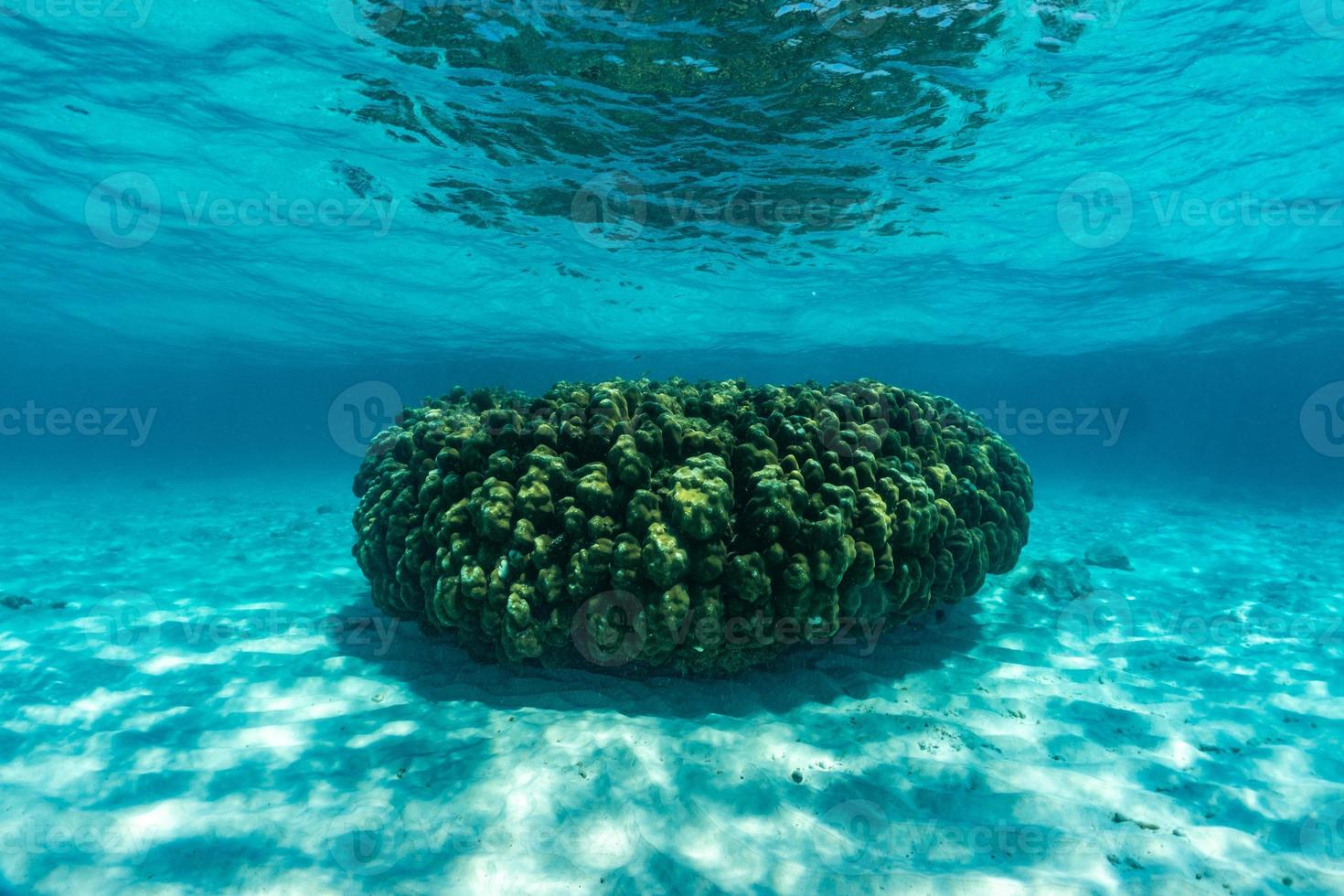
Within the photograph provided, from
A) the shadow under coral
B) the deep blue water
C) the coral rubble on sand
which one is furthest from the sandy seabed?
the deep blue water

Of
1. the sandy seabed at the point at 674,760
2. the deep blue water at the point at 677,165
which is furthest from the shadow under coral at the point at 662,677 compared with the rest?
the deep blue water at the point at 677,165

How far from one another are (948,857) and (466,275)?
90.0 feet

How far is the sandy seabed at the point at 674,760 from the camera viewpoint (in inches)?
164

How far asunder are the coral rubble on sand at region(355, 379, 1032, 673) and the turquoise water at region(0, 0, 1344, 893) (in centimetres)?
83

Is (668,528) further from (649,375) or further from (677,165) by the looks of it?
(677,165)

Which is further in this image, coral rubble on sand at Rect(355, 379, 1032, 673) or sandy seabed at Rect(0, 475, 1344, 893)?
coral rubble on sand at Rect(355, 379, 1032, 673)

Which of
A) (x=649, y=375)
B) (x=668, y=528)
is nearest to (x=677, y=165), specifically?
(x=649, y=375)

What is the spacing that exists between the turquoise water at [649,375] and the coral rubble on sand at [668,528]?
0.83 metres

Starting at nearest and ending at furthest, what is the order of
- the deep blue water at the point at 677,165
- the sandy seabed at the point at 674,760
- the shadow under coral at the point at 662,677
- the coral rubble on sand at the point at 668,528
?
the sandy seabed at the point at 674,760
the coral rubble on sand at the point at 668,528
the shadow under coral at the point at 662,677
the deep blue water at the point at 677,165

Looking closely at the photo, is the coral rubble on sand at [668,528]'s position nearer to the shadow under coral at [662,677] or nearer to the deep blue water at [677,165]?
the shadow under coral at [662,677]

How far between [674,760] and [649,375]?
11910mm

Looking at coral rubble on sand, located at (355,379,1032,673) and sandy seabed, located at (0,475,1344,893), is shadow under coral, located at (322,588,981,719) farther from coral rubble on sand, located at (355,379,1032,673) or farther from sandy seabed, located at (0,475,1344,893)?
coral rubble on sand, located at (355,379,1032,673)

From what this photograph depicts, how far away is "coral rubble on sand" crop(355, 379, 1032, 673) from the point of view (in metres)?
5.71

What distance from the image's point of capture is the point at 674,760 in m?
5.19
